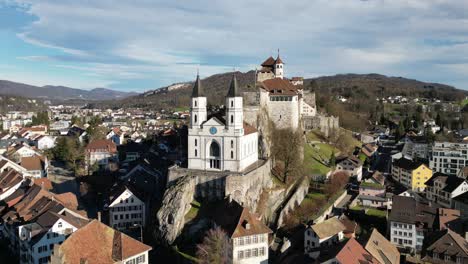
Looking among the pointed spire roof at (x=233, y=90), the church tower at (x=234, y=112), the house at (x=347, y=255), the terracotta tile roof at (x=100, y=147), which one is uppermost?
the pointed spire roof at (x=233, y=90)

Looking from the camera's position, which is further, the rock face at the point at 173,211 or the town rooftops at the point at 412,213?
the town rooftops at the point at 412,213

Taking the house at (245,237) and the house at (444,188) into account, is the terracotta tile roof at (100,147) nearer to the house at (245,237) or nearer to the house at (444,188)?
the house at (245,237)

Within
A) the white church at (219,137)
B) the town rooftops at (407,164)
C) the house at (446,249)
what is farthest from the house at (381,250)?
the town rooftops at (407,164)

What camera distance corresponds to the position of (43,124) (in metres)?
128

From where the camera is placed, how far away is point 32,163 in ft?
221

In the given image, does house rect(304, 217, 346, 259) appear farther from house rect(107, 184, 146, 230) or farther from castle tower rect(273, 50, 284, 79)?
castle tower rect(273, 50, 284, 79)

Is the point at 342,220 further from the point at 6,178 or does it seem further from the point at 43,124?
the point at 43,124

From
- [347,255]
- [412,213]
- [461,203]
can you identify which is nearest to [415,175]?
[461,203]

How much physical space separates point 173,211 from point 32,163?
123 feet

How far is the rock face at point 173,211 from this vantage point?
132 ft

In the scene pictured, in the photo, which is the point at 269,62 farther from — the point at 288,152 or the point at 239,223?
the point at 239,223

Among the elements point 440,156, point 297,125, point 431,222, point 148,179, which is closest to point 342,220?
point 431,222

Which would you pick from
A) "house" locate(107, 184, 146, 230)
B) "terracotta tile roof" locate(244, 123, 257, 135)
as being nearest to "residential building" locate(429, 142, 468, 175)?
"terracotta tile roof" locate(244, 123, 257, 135)

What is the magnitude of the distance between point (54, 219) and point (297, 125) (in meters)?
39.0
